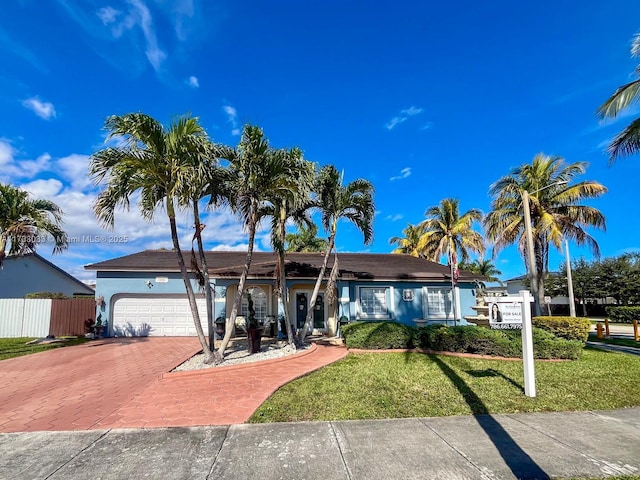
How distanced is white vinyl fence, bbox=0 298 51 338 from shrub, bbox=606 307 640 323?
34957 millimetres

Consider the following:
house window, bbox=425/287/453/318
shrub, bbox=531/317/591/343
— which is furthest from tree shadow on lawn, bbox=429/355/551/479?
house window, bbox=425/287/453/318

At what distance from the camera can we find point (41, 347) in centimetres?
1256

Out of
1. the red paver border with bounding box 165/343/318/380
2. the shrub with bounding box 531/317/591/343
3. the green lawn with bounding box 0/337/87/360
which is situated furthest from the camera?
the shrub with bounding box 531/317/591/343

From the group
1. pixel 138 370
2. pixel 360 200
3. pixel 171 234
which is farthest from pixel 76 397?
pixel 360 200

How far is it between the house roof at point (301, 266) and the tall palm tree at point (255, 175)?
4.58 metres

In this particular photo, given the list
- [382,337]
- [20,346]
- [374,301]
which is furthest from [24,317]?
[382,337]

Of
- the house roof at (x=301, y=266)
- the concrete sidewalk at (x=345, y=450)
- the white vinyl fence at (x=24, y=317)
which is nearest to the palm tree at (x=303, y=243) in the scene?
the house roof at (x=301, y=266)

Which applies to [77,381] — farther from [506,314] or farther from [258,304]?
[506,314]

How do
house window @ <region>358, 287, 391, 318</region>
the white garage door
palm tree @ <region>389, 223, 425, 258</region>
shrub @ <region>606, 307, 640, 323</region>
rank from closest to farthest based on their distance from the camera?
the white garage door < house window @ <region>358, 287, 391, 318</region> < shrub @ <region>606, 307, 640, 323</region> < palm tree @ <region>389, 223, 425, 258</region>

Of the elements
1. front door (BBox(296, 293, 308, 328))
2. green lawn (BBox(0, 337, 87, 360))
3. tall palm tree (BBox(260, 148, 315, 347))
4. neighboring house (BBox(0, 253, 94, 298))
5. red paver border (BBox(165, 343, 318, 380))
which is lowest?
green lawn (BBox(0, 337, 87, 360))

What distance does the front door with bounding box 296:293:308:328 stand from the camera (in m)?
15.5

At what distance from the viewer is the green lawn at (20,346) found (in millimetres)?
11445

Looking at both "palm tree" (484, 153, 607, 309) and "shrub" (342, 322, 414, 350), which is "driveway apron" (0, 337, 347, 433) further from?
"palm tree" (484, 153, 607, 309)

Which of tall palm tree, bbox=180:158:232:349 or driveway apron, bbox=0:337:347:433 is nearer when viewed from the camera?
driveway apron, bbox=0:337:347:433
